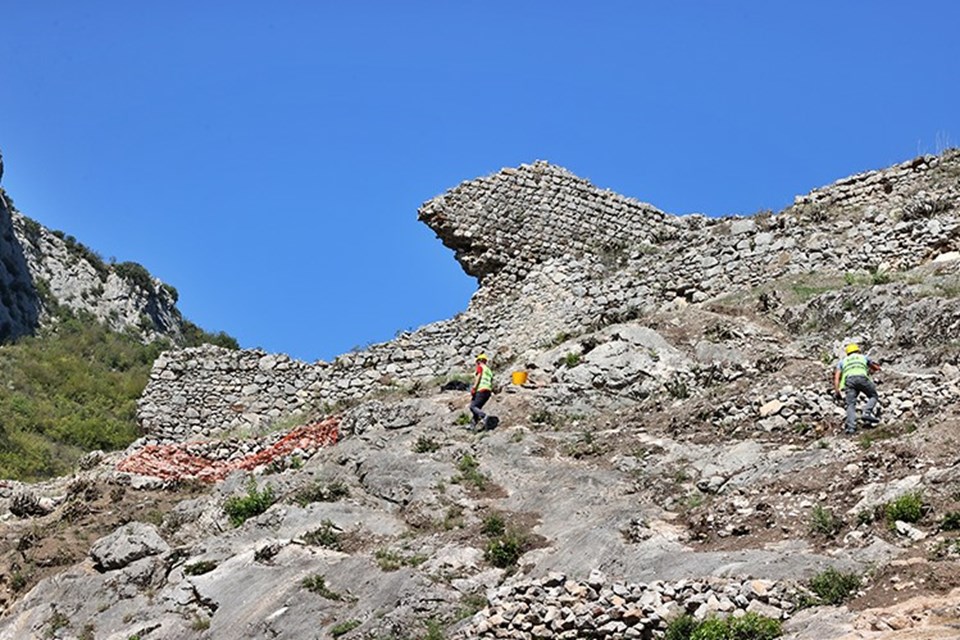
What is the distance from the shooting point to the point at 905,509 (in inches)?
448

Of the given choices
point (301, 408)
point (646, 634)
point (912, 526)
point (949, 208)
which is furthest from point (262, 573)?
point (949, 208)

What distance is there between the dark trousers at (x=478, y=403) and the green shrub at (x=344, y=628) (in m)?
5.87

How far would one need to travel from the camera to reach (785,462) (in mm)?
13703

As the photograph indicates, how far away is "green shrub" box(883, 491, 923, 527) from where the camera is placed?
11.3m

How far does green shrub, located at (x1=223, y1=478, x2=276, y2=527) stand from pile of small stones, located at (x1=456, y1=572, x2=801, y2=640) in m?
5.49

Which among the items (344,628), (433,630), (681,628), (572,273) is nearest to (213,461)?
(572,273)

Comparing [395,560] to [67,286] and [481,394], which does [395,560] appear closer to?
[481,394]

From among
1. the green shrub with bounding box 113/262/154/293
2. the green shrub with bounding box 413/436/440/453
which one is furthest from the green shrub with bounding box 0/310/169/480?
Answer: the green shrub with bounding box 413/436/440/453

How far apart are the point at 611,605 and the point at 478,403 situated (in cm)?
754

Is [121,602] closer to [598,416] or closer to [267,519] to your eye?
[267,519]

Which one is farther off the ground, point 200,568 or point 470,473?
point 470,473

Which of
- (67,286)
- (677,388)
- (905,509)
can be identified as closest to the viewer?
(905,509)

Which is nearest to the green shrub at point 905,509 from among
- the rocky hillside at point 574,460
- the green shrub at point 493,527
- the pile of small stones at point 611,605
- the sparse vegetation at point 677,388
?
the rocky hillside at point 574,460

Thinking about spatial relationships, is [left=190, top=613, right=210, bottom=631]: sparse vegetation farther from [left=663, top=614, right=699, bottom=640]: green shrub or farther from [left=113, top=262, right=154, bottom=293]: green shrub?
[left=113, top=262, right=154, bottom=293]: green shrub
